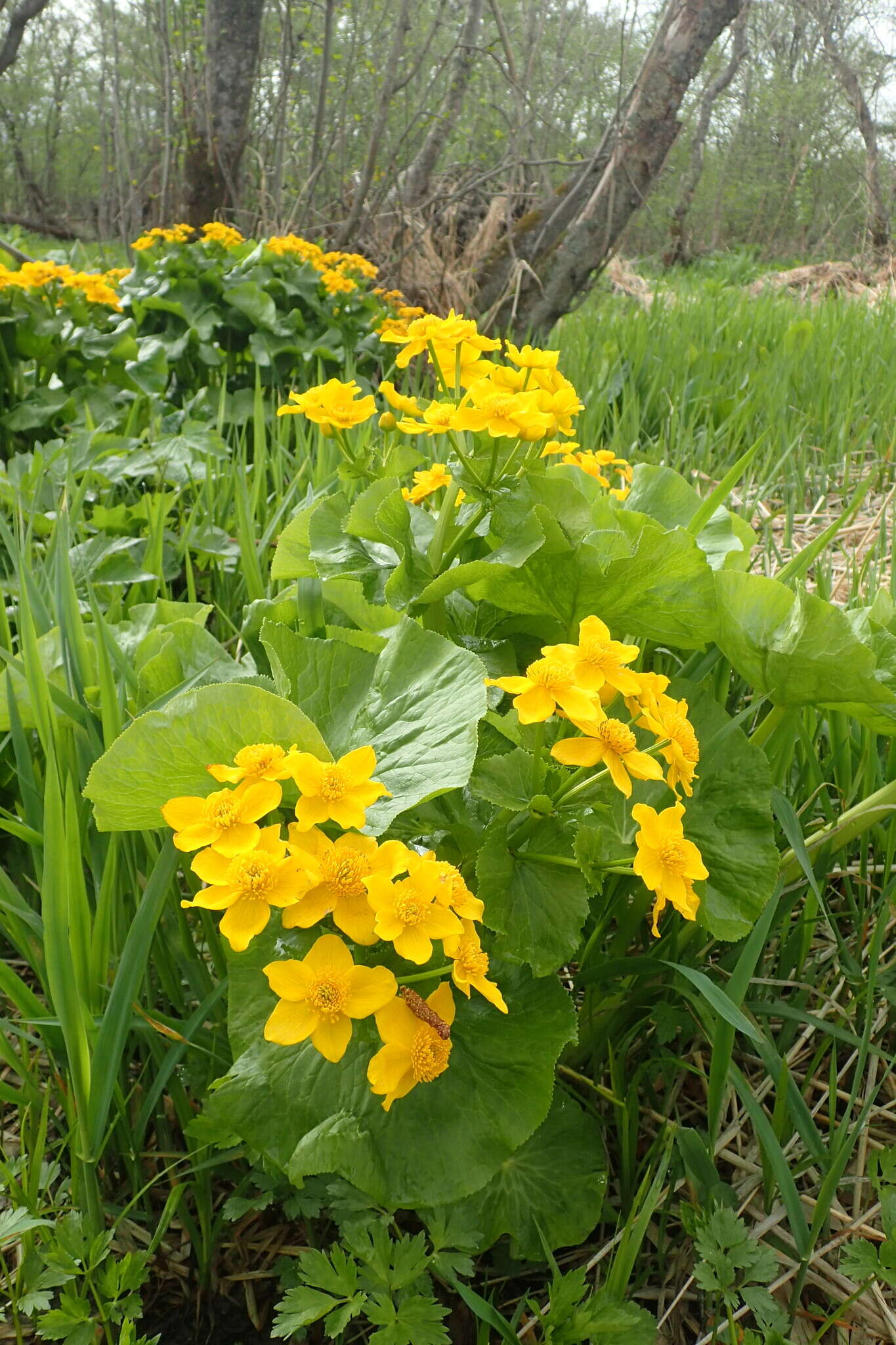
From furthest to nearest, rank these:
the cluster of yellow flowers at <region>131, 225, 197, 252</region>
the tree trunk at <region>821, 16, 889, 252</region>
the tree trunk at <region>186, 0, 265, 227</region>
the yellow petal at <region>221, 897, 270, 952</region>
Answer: the tree trunk at <region>821, 16, 889, 252</region>
the tree trunk at <region>186, 0, 265, 227</region>
the cluster of yellow flowers at <region>131, 225, 197, 252</region>
the yellow petal at <region>221, 897, 270, 952</region>

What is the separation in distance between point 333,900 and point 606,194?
4338mm

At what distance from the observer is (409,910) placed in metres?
0.63

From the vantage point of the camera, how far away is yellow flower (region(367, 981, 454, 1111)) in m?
0.65

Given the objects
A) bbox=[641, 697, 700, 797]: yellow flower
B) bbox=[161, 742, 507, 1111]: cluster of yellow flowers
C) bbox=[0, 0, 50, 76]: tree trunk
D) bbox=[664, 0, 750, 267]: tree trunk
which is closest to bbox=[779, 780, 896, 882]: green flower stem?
bbox=[641, 697, 700, 797]: yellow flower

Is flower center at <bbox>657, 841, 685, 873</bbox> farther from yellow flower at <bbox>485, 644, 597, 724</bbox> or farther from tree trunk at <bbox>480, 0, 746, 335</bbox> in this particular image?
tree trunk at <bbox>480, 0, 746, 335</bbox>

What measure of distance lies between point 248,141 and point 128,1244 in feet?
19.4

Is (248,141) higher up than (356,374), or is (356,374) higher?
(248,141)

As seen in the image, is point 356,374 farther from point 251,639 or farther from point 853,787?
point 853,787

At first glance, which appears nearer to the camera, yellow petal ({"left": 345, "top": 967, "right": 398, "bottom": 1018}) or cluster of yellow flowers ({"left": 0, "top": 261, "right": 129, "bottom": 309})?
yellow petal ({"left": 345, "top": 967, "right": 398, "bottom": 1018})

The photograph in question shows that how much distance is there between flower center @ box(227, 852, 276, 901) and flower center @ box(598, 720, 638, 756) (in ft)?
0.86

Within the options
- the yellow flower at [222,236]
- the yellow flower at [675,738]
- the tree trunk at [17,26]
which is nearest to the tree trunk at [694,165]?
the tree trunk at [17,26]

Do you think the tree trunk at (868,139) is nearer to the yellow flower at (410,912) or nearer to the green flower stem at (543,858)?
the green flower stem at (543,858)

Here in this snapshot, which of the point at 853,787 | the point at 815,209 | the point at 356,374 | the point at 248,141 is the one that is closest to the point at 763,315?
the point at 356,374

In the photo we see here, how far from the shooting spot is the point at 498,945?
2.66 ft
